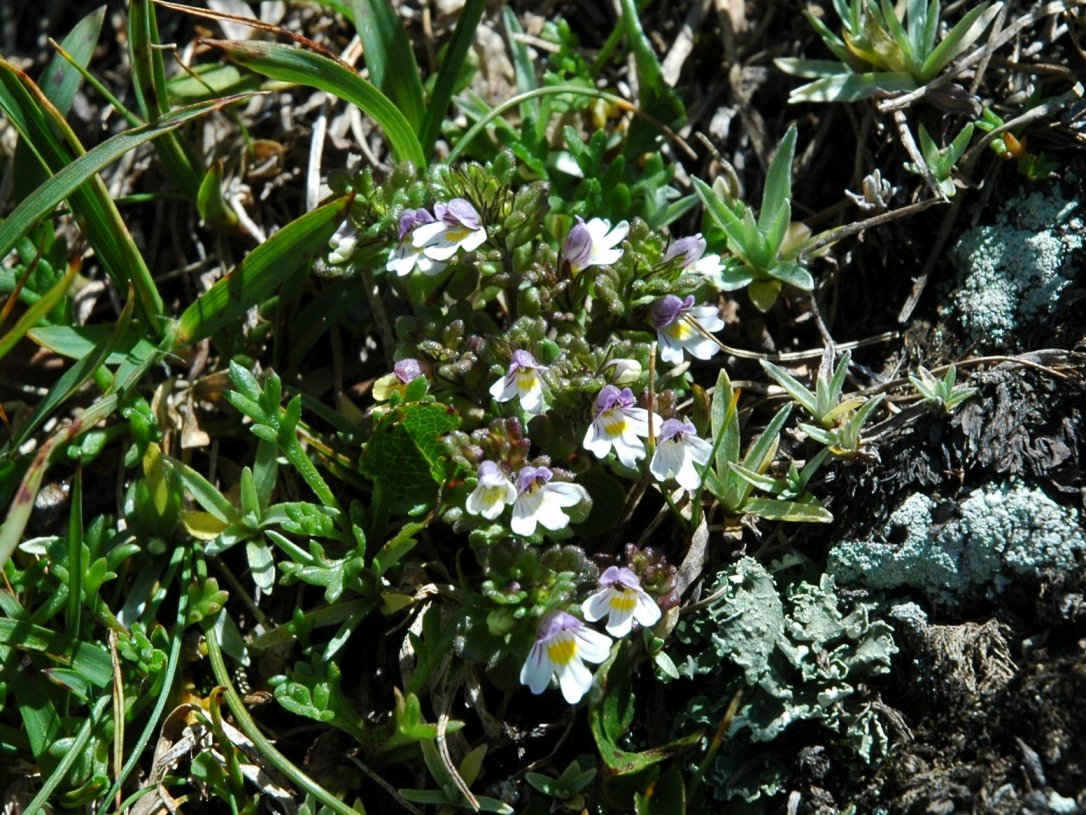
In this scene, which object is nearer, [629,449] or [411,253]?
[629,449]

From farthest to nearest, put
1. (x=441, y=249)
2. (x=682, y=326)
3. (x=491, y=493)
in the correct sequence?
→ 1. (x=682, y=326)
2. (x=441, y=249)
3. (x=491, y=493)

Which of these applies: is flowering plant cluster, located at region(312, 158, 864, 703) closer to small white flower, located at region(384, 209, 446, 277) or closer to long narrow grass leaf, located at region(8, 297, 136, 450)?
small white flower, located at region(384, 209, 446, 277)

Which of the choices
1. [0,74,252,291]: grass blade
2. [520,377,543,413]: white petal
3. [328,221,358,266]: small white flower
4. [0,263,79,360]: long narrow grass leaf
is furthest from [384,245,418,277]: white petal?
[0,263,79,360]: long narrow grass leaf

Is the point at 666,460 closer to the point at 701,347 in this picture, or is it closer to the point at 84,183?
the point at 701,347

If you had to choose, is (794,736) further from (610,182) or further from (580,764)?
(610,182)

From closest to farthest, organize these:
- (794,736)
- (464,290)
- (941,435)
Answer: (794,736), (941,435), (464,290)

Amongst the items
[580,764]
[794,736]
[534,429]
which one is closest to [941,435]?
[794,736]

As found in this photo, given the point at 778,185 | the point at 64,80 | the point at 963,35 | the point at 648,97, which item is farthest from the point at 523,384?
the point at 64,80
